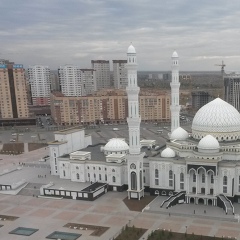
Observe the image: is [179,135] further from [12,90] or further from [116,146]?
[12,90]

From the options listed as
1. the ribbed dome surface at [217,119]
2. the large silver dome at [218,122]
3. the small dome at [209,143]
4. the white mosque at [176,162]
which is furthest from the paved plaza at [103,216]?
the ribbed dome surface at [217,119]

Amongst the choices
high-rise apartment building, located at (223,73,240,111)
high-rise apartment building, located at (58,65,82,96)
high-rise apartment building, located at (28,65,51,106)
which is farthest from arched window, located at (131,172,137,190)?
high-rise apartment building, located at (28,65,51,106)

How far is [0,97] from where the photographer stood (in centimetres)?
10562

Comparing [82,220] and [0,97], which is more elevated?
[0,97]

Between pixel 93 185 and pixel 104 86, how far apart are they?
15110 cm

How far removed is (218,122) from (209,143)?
4.41m

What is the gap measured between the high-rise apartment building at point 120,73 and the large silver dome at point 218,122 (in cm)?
12937

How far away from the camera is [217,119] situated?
4247 cm

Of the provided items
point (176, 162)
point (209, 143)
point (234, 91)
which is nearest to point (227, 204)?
point (209, 143)

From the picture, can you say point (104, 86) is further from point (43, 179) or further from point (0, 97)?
point (43, 179)

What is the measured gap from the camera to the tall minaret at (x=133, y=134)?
39.0m

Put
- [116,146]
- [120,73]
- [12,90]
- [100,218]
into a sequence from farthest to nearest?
[120,73] < [12,90] < [116,146] < [100,218]

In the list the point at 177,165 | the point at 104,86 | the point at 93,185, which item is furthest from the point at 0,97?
the point at 104,86

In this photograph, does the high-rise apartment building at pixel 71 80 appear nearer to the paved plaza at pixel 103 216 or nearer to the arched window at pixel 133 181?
the paved plaza at pixel 103 216
